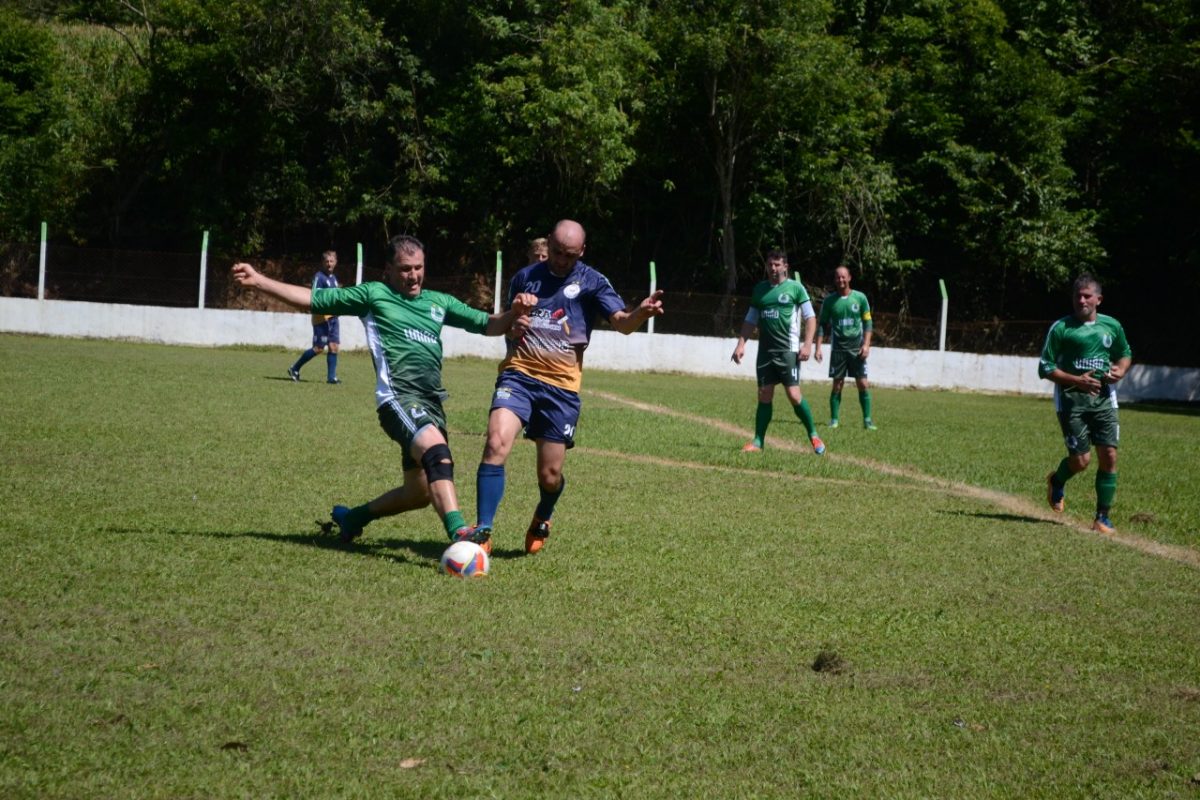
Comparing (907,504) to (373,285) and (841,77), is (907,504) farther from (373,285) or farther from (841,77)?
(841,77)

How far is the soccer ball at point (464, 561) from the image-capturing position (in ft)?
21.2

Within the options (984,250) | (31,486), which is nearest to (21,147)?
(984,250)

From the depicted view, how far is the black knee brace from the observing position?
6.86 meters

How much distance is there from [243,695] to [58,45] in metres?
44.9

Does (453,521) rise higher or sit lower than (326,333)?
lower

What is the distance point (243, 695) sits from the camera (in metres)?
4.37

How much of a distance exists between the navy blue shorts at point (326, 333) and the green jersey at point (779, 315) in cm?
835

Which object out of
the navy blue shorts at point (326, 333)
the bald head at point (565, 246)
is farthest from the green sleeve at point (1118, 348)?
the navy blue shorts at point (326, 333)

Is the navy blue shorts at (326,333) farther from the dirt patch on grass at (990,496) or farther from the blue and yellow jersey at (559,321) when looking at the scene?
the blue and yellow jersey at (559,321)

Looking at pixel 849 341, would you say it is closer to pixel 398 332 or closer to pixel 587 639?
pixel 398 332

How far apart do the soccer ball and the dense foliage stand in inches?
1190

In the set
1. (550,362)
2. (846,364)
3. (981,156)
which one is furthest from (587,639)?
(981,156)

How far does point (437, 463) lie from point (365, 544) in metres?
0.86

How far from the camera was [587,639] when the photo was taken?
211 inches
